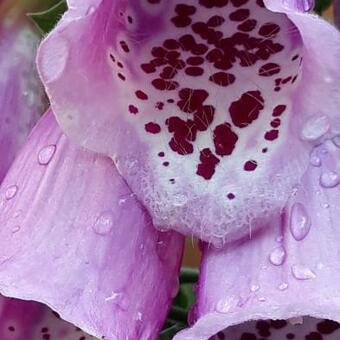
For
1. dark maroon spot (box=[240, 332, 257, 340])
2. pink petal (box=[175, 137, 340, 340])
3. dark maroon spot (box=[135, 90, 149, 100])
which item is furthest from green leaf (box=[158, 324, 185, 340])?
dark maroon spot (box=[135, 90, 149, 100])

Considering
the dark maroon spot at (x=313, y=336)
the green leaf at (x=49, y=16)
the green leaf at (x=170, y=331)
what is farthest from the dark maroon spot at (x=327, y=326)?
the green leaf at (x=49, y=16)

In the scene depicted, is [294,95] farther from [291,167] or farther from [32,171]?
[32,171]

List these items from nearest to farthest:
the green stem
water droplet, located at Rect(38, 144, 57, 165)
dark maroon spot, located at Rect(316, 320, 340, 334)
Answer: water droplet, located at Rect(38, 144, 57, 165)
dark maroon spot, located at Rect(316, 320, 340, 334)
the green stem

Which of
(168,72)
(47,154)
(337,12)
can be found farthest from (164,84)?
(337,12)

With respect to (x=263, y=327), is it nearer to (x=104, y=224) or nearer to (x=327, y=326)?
(x=327, y=326)

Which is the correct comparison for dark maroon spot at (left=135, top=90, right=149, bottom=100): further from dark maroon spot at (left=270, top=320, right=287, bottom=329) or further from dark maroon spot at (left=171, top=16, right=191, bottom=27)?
dark maroon spot at (left=270, top=320, right=287, bottom=329)

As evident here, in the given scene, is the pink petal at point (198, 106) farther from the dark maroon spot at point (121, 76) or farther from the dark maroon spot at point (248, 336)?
the dark maroon spot at point (248, 336)
